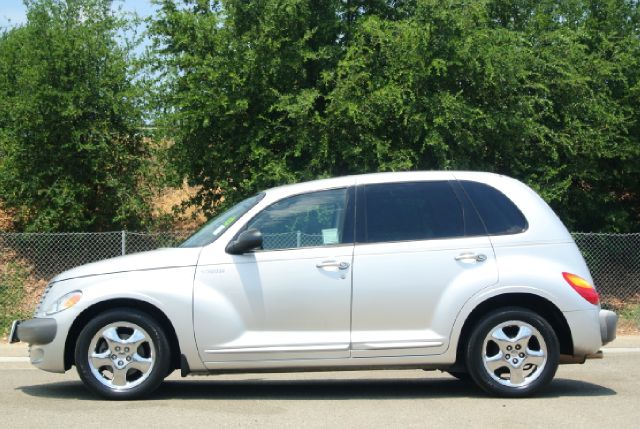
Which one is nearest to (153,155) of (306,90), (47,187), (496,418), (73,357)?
(47,187)

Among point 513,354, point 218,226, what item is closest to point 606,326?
point 513,354

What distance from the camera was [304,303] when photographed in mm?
7621

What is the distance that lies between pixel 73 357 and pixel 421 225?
10.3 ft

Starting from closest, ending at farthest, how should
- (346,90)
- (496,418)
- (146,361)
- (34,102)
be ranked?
1. (496,418)
2. (146,361)
3. (346,90)
4. (34,102)

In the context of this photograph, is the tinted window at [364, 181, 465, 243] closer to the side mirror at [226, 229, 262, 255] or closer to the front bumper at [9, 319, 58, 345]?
the side mirror at [226, 229, 262, 255]

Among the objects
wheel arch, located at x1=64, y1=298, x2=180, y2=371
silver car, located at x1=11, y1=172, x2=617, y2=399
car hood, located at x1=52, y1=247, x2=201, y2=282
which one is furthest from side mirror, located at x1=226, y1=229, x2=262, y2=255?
wheel arch, located at x1=64, y1=298, x2=180, y2=371

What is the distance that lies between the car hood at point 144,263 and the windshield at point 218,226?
18 cm

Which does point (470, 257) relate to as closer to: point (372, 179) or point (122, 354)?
point (372, 179)

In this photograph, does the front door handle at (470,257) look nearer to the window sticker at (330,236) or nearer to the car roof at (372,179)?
the car roof at (372,179)

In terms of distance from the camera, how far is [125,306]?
7.70 meters

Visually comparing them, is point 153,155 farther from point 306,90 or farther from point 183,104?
point 306,90

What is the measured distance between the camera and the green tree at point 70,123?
19.5 m

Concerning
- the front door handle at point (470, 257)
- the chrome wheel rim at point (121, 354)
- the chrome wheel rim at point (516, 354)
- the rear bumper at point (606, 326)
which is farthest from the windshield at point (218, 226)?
the rear bumper at point (606, 326)

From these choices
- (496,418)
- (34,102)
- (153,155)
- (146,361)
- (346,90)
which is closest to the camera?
(496,418)
